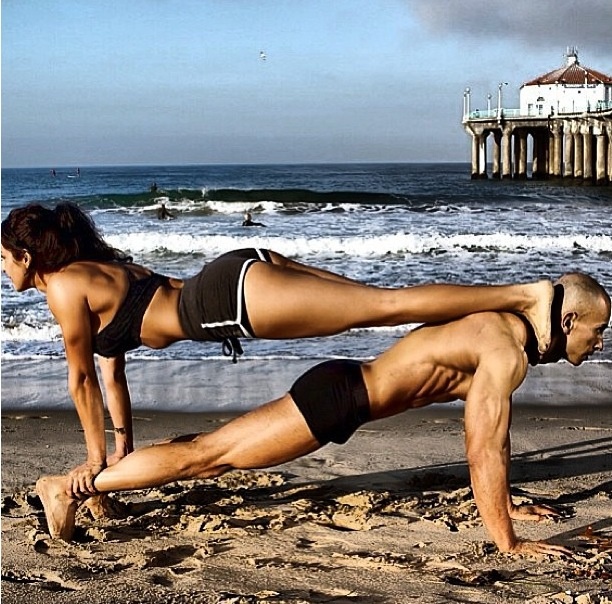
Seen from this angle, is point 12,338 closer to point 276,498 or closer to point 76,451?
point 76,451

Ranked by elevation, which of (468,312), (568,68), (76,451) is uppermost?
(568,68)

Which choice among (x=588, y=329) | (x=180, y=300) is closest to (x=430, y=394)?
(x=588, y=329)

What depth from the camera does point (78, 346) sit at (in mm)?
4035

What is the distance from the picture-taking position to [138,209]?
28.3 metres

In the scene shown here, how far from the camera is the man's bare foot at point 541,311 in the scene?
377 cm

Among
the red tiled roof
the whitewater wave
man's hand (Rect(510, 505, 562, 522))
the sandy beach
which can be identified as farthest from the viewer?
the red tiled roof

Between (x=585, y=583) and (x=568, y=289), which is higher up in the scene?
(x=568, y=289)

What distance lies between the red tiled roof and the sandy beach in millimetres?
58080

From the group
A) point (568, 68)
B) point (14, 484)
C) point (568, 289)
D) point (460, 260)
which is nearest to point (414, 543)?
point (568, 289)

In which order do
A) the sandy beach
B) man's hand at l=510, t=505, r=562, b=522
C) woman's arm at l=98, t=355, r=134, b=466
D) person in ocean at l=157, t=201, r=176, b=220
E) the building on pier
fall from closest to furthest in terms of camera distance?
the sandy beach < man's hand at l=510, t=505, r=562, b=522 < woman's arm at l=98, t=355, r=134, b=466 < person in ocean at l=157, t=201, r=176, b=220 < the building on pier

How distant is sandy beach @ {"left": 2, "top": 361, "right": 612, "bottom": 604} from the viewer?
353 cm

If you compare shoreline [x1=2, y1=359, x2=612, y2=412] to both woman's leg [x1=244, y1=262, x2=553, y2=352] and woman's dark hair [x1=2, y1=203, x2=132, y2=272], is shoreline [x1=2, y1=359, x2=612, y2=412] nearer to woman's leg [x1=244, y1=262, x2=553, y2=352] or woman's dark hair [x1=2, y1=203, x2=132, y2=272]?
woman's dark hair [x1=2, y1=203, x2=132, y2=272]

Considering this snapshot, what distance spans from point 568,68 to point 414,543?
62926 mm

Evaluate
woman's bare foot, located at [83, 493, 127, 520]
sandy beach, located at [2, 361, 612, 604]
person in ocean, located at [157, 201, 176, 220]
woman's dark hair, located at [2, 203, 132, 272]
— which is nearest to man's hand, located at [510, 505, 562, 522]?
sandy beach, located at [2, 361, 612, 604]
